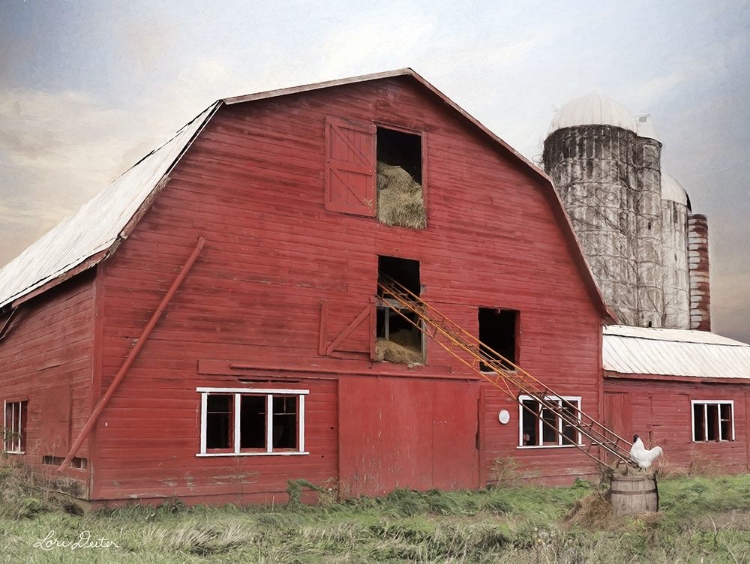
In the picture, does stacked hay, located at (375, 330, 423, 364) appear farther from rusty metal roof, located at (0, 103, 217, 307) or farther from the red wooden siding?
rusty metal roof, located at (0, 103, 217, 307)

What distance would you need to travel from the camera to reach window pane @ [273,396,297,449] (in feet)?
56.6

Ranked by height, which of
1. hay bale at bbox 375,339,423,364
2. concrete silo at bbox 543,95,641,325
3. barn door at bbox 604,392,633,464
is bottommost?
barn door at bbox 604,392,633,464

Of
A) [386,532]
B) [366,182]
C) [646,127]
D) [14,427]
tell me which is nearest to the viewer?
[386,532]

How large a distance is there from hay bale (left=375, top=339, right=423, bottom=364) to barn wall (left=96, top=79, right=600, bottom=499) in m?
0.23

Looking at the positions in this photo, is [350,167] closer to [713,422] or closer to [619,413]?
[619,413]

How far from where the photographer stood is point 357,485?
17578 millimetres

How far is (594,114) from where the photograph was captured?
42.4m

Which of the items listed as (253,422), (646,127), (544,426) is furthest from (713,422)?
(646,127)

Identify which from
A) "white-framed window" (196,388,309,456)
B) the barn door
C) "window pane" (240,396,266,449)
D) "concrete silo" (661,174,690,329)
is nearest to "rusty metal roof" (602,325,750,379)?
the barn door

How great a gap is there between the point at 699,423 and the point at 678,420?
1633 millimetres

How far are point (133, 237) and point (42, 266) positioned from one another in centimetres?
615

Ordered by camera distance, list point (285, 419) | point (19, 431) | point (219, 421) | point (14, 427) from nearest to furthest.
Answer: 1. point (219, 421)
2. point (285, 419)
3. point (19, 431)
4. point (14, 427)

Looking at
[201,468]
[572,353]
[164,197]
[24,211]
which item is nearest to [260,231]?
[164,197]

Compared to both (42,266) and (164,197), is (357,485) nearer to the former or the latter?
(164,197)
